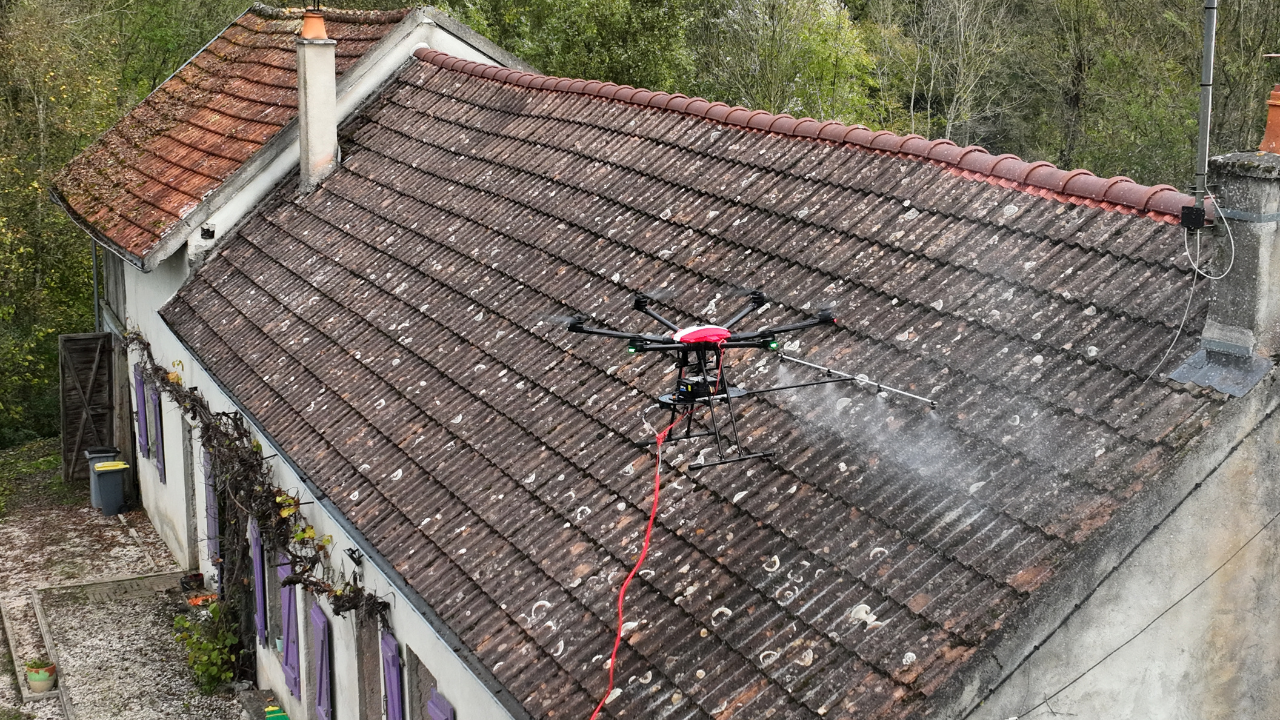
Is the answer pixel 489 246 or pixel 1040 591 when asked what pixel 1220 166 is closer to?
pixel 1040 591

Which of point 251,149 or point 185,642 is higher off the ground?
point 251,149

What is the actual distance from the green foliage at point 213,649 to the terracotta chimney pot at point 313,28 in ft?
18.7

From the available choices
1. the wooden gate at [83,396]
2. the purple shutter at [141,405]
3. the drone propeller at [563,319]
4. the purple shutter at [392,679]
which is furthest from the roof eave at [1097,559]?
the wooden gate at [83,396]

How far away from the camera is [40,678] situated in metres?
13.0

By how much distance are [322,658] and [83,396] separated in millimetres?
9405

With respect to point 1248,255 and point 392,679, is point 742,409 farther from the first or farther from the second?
point 392,679

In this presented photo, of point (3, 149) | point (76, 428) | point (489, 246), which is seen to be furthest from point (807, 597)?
point (3, 149)

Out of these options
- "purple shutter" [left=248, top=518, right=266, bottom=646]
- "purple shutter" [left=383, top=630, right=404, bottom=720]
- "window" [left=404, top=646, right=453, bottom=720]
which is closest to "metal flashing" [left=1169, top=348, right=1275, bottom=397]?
"window" [left=404, top=646, right=453, bottom=720]

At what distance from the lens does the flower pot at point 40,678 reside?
42.5 feet

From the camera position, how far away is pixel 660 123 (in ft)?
35.3

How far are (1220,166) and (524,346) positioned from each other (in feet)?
15.9

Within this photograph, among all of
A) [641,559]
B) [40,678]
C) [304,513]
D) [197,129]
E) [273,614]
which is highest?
[197,129]

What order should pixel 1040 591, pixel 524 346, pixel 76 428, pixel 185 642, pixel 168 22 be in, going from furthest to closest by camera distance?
pixel 168 22 < pixel 76 428 < pixel 185 642 < pixel 524 346 < pixel 1040 591

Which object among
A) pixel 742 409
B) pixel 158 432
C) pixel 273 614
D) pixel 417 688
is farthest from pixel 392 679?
pixel 158 432
